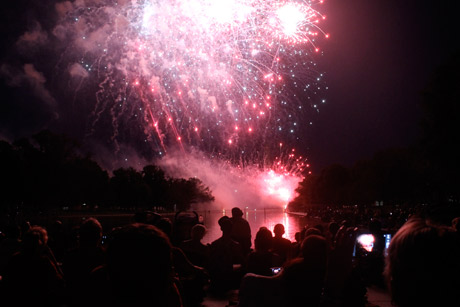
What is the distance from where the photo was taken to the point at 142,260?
2.26 m

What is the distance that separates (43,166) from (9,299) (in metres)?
83.6

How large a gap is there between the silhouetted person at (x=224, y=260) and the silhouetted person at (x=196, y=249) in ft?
0.46

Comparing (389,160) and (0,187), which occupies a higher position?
(389,160)

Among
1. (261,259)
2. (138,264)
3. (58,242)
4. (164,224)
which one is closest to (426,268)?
(138,264)

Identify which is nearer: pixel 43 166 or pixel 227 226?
pixel 227 226

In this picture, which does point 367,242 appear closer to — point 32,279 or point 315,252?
point 315,252

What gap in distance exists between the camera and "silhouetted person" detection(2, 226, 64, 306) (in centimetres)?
452

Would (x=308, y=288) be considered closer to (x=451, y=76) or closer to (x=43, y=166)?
(x=451, y=76)

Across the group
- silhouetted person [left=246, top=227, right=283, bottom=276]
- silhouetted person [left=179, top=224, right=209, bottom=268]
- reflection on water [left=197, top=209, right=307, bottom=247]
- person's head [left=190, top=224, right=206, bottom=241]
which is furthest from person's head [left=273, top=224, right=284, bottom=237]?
reflection on water [left=197, top=209, right=307, bottom=247]

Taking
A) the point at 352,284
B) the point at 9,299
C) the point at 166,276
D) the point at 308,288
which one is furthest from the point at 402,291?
the point at 352,284

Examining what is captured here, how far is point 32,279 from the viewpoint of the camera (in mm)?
4590

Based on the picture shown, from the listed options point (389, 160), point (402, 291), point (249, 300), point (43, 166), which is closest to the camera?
point (402, 291)

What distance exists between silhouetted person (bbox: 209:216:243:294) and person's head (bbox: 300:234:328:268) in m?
4.43

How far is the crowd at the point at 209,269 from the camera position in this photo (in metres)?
2.02
